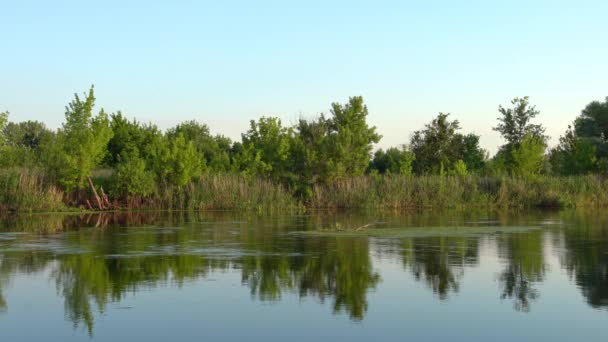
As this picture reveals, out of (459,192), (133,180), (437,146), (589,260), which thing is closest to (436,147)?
(437,146)

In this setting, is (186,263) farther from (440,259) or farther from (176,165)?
(176,165)

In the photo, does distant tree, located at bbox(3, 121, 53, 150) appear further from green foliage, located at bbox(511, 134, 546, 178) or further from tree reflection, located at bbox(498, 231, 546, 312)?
tree reflection, located at bbox(498, 231, 546, 312)

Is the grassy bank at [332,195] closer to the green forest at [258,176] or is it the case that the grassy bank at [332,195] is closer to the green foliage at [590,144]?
the green forest at [258,176]

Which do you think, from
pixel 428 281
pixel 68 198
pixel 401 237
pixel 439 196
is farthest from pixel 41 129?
pixel 428 281

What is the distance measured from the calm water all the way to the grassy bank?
48.4 ft

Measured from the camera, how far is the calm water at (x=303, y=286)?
1062 cm

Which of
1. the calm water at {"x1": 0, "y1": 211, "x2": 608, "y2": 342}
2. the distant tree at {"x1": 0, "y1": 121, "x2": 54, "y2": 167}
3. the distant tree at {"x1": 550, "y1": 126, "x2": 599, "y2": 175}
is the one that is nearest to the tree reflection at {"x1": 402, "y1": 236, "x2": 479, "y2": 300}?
the calm water at {"x1": 0, "y1": 211, "x2": 608, "y2": 342}

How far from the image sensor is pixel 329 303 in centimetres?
1235

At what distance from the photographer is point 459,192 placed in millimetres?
45000

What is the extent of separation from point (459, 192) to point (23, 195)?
23.9 m

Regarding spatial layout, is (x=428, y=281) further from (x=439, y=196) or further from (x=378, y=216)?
(x=439, y=196)

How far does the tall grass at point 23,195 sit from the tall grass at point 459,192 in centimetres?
1359

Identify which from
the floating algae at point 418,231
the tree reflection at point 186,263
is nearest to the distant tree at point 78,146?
the tree reflection at point 186,263

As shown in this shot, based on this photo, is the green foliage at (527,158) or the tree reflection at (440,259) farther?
the green foliage at (527,158)
